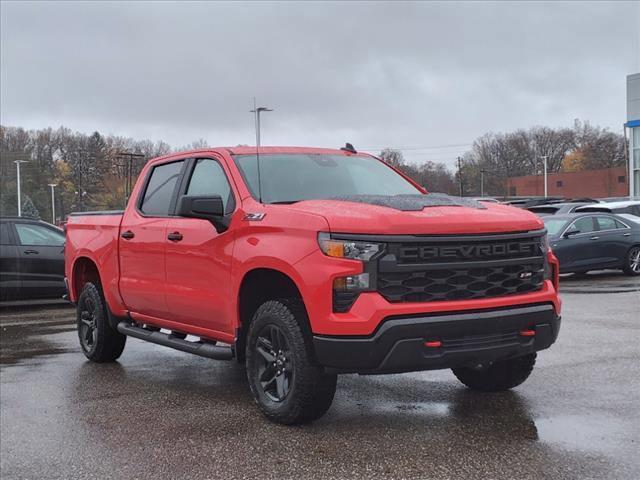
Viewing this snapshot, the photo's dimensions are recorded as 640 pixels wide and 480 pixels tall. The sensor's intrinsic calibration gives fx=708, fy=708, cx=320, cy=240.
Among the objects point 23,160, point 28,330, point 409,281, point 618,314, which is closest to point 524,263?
point 409,281

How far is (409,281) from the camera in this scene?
4.29 meters

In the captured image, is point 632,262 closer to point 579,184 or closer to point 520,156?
point 579,184

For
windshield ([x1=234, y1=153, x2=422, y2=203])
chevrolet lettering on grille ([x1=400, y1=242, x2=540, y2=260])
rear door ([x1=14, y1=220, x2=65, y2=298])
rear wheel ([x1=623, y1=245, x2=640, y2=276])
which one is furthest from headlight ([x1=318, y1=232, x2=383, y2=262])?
rear wheel ([x1=623, y1=245, x2=640, y2=276])

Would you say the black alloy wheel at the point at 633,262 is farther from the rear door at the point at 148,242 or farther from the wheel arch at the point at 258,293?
the wheel arch at the point at 258,293

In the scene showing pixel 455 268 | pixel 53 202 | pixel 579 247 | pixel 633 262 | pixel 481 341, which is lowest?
pixel 633 262

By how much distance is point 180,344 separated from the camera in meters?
5.75

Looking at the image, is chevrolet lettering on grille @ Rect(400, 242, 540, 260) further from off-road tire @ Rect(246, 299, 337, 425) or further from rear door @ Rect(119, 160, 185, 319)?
rear door @ Rect(119, 160, 185, 319)

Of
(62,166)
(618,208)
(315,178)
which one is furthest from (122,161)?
(315,178)

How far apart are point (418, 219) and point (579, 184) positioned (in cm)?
9184

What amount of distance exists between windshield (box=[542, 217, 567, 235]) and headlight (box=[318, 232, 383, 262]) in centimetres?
1166

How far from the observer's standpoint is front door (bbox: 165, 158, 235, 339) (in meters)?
5.24

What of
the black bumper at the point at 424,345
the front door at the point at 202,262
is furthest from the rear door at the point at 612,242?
the black bumper at the point at 424,345

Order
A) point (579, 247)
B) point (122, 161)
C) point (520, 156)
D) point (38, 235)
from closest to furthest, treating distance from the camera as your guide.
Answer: point (38, 235) → point (579, 247) → point (122, 161) → point (520, 156)

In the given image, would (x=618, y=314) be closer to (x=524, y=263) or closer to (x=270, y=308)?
(x=524, y=263)
